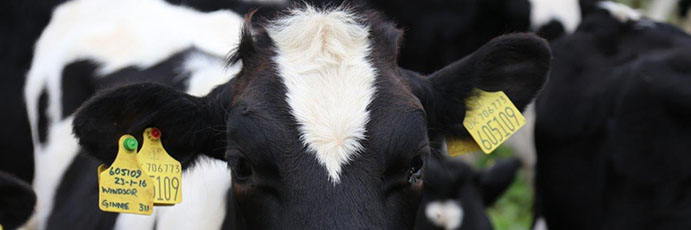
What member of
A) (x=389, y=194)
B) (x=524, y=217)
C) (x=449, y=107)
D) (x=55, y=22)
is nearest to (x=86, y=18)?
(x=55, y=22)

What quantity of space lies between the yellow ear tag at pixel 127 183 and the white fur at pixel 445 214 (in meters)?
2.93

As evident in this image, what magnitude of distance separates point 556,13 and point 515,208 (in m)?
1.65

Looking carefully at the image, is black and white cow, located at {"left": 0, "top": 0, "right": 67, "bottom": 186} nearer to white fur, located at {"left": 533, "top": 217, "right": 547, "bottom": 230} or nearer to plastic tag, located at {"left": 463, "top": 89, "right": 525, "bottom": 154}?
plastic tag, located at {"left": 463, "top": 89, "right": 525, "bottom": 154}

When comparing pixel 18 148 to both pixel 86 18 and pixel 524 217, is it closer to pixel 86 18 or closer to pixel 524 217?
pixel 86 18

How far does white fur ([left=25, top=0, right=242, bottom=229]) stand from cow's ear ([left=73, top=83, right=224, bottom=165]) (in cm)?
76

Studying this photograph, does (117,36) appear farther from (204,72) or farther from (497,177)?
(497,177)

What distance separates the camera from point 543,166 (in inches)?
255

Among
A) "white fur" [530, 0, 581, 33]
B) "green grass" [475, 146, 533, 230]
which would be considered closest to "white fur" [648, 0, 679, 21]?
"green grass" [475, 146, 533, 230]

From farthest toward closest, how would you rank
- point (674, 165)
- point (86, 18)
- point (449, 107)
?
1. point (674, 165)
2. point (86, 18)
3. point (449, 107)

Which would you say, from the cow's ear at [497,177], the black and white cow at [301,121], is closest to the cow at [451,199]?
the cow's ear at [497,177]

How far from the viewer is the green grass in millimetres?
8192

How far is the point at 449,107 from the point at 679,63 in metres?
2.59

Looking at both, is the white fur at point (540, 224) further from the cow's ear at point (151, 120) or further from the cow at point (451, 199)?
the cow's ear at point (151, 120)

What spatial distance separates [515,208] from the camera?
8.60 metres
